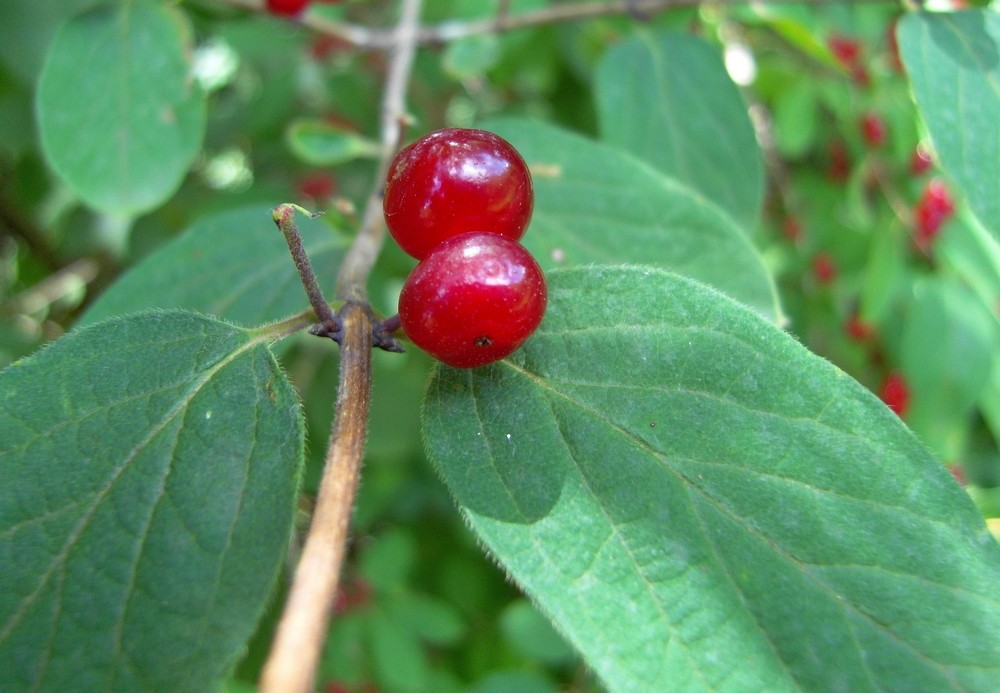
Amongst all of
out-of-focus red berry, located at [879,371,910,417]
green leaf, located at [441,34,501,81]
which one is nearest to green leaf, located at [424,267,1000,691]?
green leaf, located at [441,34,501,81]

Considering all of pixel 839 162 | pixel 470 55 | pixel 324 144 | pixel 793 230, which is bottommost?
pixel 793 230

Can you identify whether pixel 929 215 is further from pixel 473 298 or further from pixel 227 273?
pixel 473 298

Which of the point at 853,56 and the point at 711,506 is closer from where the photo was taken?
the point at 711,506

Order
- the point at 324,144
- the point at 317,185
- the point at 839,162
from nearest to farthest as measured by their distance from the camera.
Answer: the point at 324,144 < the point at 317,185 < the point at 839,162

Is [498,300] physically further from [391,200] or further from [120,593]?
[120,593]

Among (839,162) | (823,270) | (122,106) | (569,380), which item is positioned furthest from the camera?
(839,162)

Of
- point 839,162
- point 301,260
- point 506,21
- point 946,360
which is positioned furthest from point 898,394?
point 301,260

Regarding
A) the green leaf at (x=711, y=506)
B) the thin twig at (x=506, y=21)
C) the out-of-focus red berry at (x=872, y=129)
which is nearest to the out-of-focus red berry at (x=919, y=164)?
the out-of-focus red berry at (x=872, y=129)
